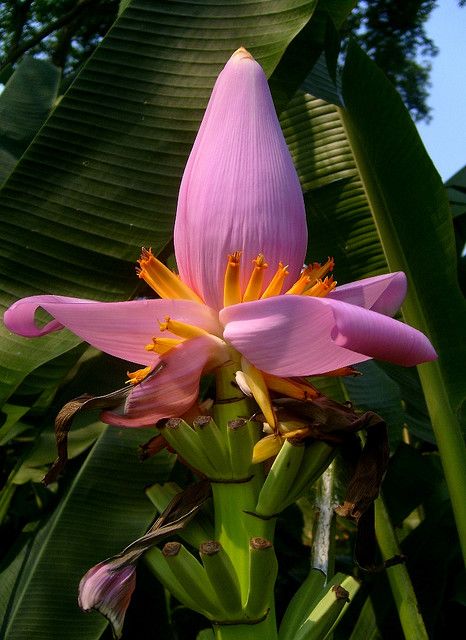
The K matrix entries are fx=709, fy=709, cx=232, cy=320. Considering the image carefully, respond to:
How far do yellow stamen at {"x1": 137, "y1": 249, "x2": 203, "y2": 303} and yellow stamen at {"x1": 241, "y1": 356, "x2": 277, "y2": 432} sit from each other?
0.05 m

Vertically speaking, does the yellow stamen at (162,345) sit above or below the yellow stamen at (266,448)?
above

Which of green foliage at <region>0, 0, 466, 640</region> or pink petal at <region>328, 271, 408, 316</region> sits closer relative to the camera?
pink petal at <region>328, 271, 408, 316</region>

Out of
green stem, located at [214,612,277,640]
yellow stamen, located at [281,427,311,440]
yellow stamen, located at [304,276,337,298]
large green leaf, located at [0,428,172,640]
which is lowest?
large green leaf, located at [0,428,172,640]

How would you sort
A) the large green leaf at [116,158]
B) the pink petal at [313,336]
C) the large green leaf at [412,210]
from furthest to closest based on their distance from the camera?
the large green leaf at [412,210]
the large green leaf at [116,158]
the pink petal at [313,336]

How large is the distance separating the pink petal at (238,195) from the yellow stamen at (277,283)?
10 mm

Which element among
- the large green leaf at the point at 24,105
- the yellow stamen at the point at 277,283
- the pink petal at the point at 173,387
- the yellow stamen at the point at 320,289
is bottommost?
the pink petal at the point at 173,387

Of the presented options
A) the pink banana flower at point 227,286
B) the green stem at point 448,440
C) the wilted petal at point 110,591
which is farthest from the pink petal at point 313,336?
the green stem at point 448,440

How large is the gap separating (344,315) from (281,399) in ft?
0.28

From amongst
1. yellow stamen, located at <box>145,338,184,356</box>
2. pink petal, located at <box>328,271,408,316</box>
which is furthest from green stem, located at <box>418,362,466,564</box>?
yellow stamen, located at <box>145,338,184,356</box>

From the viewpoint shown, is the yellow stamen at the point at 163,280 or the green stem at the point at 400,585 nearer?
the yellow stamen at the point at 163,280

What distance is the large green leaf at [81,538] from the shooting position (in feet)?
2.13

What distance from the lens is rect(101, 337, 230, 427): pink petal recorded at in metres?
0.38

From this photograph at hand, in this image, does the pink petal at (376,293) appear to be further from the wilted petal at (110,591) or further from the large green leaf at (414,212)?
the large green leaf at (414,212)

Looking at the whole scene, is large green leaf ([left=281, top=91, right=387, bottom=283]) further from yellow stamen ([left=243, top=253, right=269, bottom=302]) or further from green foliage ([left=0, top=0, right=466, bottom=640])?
yellow stamen ([left=243, top=253, right=269, bottom=302])
